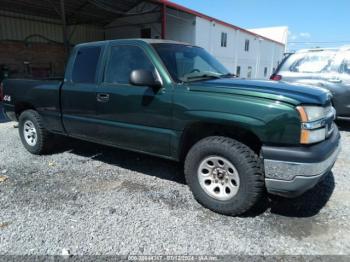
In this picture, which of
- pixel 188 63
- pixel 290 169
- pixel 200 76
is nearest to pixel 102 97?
pixel 188 63

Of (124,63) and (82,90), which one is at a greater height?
(124,63)

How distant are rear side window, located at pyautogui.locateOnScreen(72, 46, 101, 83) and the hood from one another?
5.31 feet

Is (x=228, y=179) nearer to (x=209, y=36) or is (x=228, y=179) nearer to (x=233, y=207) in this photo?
(x=233, y=207)

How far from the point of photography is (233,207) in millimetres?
2951

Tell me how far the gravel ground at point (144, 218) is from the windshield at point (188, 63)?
149 centimetres

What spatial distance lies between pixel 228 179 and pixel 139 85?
1.45 metres

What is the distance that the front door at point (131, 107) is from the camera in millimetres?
3312

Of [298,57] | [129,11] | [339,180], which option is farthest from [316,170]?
[129,11]

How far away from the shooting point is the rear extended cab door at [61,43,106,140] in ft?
13.1

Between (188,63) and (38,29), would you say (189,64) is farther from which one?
(38,29)

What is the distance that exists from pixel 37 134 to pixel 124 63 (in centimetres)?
230

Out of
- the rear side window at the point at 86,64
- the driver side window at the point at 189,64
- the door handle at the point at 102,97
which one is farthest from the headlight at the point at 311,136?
the rear side window at the point at 86,64

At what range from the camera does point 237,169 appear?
285 cm

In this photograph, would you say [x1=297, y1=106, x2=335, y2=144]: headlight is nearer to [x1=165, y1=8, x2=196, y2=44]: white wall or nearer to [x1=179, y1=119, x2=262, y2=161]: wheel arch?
[x1=179, y1=119, x2=262, y2=161]: wheel arch
